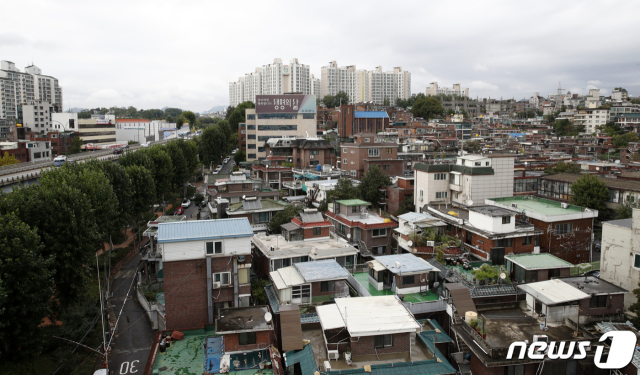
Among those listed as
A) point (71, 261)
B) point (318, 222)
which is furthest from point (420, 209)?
point (71, 261)

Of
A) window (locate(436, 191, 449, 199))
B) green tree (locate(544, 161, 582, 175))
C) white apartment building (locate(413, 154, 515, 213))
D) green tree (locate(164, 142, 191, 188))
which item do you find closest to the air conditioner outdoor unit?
white apartment building (locate(413, 154, 515, 213))

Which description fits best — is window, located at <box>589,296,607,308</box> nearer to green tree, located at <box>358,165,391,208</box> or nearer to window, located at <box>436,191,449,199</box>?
window, located at <box>436,191,449,199</box>

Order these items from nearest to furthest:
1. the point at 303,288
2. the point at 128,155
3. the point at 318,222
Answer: the point at 303,288 < the point at 318,222 < the point at 128,155

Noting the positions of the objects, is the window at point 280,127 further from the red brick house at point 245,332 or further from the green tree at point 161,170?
the red brick house at point 245,332

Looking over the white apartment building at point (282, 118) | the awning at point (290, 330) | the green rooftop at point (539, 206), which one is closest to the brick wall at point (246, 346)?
the awning at point (290, 330)

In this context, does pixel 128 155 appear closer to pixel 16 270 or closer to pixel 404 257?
pixel 16 270
